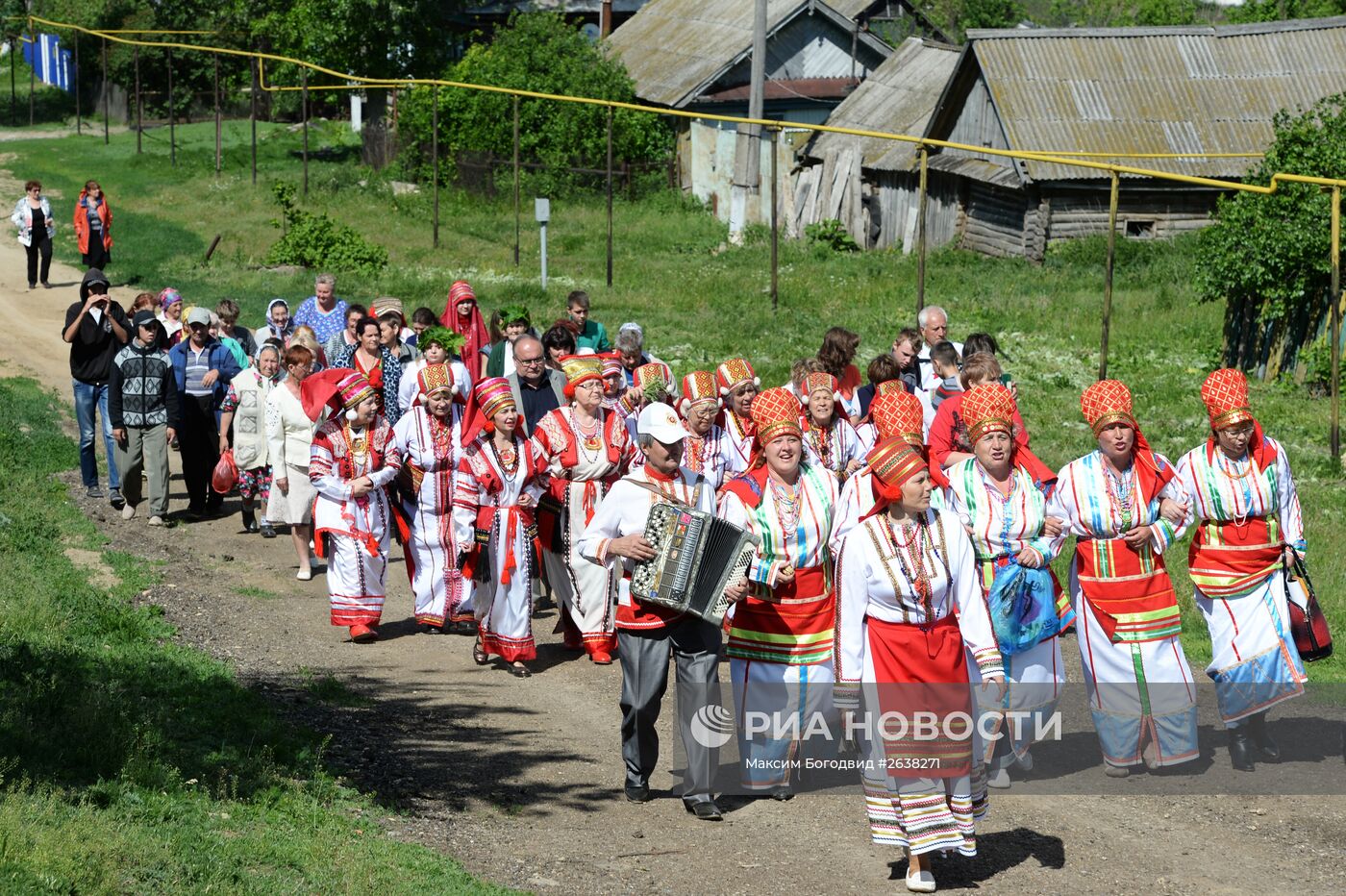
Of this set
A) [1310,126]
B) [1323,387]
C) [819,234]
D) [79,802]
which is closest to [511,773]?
[79,802]

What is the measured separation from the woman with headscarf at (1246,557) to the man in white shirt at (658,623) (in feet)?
8.80

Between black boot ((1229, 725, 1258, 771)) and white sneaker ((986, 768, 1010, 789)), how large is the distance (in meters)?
1.29

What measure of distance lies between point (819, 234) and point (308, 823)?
24.2 m

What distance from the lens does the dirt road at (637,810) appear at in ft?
21.4

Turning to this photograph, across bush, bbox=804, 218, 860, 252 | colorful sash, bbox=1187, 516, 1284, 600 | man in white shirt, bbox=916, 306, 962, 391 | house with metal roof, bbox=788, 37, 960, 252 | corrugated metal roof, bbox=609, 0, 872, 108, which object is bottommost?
colorful sash, bbox=1187, 516, 1284, 600

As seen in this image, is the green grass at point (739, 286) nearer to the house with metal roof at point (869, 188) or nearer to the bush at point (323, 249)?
the bush at point (323, 249)

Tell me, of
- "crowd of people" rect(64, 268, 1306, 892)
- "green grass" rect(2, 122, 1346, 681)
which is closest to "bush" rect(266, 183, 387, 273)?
"green grass" rect(2, 122, 1346, 681)

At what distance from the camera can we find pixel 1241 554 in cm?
802

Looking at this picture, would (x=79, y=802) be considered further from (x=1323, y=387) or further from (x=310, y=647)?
(x=1323, y=387)

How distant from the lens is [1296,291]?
17.5m

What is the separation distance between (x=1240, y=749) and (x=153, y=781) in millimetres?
5321

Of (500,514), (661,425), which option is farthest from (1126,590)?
(500,514)

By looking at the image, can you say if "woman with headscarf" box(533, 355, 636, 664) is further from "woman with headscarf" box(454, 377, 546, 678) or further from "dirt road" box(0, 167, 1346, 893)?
"dirt road" box(0, 167, 1346, 893)

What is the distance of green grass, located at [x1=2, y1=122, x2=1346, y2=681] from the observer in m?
16.4
